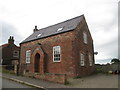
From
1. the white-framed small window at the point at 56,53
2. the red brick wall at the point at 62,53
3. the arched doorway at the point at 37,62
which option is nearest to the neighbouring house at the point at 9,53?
the arched doorway at the point at 37,62

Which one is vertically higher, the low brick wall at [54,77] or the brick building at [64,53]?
the brick building at [64,53]

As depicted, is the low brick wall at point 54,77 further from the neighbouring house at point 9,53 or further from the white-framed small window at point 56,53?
the neighbouring house at point 9,53

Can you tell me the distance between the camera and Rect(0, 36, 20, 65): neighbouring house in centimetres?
3140

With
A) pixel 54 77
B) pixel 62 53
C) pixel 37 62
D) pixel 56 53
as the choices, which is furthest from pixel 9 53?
pixel 54 77

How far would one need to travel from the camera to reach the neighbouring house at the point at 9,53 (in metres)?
31.4

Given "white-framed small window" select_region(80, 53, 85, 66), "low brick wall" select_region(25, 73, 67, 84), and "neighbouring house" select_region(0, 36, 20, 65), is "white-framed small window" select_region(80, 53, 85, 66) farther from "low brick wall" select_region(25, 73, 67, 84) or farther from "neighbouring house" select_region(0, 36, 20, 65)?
"neighbouring house" select_region(0, 36, 20, 65)

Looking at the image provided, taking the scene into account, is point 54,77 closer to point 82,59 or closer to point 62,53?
point 62,53

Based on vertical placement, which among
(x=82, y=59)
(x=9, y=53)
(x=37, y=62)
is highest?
(x=9, y=53)

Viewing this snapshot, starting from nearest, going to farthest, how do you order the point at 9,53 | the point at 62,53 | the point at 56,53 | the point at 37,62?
the point at 62,53 → the point at 56,53 → the point at 37,62 → the point at 9,53

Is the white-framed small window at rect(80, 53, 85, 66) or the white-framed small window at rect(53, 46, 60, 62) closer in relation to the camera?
the white-framed small window at rect(80, 53, 85, 66)

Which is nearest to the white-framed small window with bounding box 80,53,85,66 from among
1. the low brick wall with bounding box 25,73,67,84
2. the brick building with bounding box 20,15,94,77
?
the brick building with bounding box 20,15,94,77

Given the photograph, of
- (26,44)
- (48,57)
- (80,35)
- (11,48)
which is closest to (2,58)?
(11,48)

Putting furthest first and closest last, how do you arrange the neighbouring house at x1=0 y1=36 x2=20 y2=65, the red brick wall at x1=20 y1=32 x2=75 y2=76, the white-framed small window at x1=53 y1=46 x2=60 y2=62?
the neighbouring house at x1=0 y1=36 x2=20 y2=65
the white-framed small window at x1=53 y1=46 x2=60 y2=62
the red brick wall at x1=20 y1=32 x2=75 y2=76

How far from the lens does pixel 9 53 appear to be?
32688 millimetres
